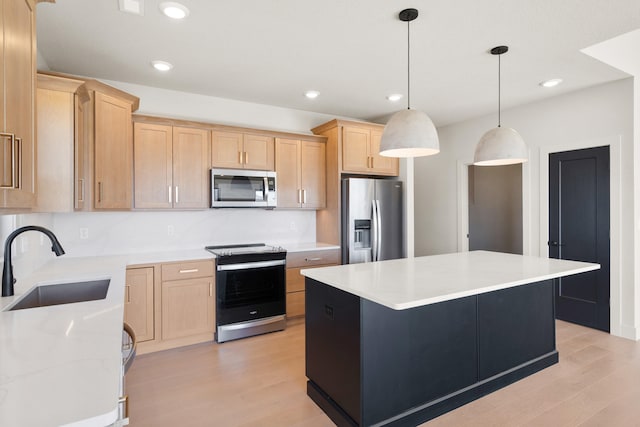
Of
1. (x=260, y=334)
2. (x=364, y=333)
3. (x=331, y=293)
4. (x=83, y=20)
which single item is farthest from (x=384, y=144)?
(x=260, y=334)

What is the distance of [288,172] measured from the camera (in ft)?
13.4

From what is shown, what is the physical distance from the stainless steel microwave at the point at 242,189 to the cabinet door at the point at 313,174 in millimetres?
441

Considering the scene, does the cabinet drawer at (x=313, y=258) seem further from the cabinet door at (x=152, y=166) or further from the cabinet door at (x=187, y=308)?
the cabinet door at (x=152, y=166)

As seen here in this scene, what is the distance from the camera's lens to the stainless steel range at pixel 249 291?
3.35 meters

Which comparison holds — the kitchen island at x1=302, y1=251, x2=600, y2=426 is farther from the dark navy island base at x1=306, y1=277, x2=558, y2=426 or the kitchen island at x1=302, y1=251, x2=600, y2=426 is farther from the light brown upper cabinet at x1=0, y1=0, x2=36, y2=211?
the light brown upper cabinet at x1=0, y1=0, x2=36, y2=211

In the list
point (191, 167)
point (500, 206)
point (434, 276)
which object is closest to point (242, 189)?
point (191, 167)

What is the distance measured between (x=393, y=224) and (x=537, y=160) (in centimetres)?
185

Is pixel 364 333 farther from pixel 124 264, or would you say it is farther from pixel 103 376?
pixel 124 264

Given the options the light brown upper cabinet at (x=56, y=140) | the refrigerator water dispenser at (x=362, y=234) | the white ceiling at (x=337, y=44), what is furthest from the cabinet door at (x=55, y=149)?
the refrigerator water dispenser at (x=362, y=234)

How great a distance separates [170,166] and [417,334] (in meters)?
2.77

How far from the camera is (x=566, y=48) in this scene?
8.93 feet

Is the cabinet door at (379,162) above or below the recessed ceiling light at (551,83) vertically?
below

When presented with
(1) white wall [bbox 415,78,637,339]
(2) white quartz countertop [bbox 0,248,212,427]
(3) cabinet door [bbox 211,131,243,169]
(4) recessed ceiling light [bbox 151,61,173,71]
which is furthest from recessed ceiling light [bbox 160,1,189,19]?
(1) white wall [bbox 415,78,637,339]

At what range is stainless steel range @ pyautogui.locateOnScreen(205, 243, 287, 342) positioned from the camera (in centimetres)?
335
